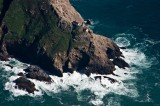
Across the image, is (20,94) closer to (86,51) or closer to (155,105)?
(86,51)

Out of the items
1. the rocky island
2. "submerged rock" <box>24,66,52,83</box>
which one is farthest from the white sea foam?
the rocky island

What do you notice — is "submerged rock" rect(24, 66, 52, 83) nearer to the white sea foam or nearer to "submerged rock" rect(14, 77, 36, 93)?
the white sea foam

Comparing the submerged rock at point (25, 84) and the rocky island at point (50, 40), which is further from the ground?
the rocky island at point (50, 40)

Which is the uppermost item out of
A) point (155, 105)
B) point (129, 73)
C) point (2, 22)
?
point (2, 22)

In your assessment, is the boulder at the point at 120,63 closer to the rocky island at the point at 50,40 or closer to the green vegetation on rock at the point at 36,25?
the rocky island at the point at 50,40

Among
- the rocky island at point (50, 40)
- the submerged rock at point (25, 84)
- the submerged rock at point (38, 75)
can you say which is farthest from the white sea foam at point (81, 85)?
the rocky island at point (50, 40)

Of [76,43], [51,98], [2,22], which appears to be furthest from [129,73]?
Result: [2,22]

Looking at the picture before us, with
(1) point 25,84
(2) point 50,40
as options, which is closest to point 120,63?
(2) point 50,40
